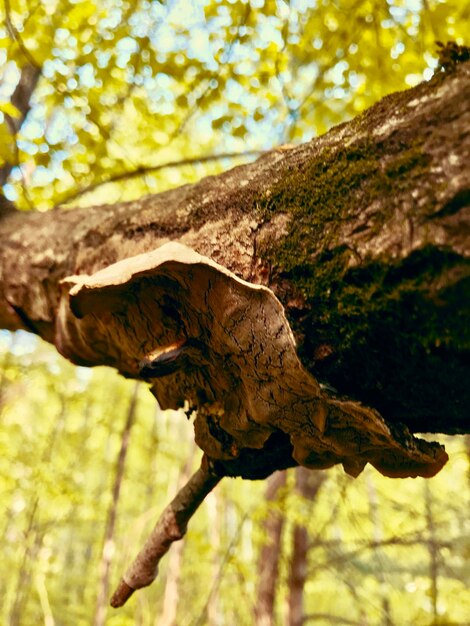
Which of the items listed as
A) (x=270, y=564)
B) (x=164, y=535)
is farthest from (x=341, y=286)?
(x=270, y=564)

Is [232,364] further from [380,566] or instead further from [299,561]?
[299,561]

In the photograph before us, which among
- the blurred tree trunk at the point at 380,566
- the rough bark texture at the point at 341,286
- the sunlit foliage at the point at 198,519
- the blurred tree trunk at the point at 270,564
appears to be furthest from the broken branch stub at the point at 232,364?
the blurred tree trunk at the point at 270,564

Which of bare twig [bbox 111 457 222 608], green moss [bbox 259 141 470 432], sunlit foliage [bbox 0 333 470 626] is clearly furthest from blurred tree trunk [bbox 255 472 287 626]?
green moss [bbox 259 141 470 432]

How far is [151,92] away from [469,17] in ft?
8.11

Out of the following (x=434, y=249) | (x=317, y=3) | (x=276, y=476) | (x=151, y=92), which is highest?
(x=151, y=92)

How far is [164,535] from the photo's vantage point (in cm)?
134

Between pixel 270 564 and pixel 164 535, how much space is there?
390 centimetres

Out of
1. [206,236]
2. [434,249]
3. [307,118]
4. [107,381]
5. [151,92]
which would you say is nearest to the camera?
[434,249]

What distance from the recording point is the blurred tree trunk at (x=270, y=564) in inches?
176

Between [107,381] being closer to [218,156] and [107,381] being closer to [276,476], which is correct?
[276,476]

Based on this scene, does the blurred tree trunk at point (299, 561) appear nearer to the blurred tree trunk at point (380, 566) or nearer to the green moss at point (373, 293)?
the blurred tree trunk at point (380, 566)

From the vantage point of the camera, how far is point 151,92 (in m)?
4.14

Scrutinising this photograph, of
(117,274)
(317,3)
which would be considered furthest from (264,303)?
(317,3)

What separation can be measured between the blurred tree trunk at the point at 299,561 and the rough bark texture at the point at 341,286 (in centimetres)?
367
